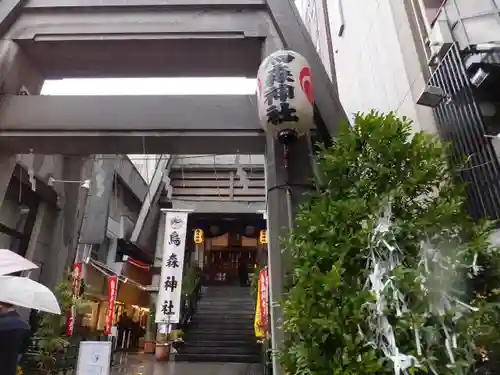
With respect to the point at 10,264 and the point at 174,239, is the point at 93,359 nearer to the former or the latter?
the point at 10,264

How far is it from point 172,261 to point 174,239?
710 mm

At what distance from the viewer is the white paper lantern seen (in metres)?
3.91

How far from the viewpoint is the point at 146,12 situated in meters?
5.86

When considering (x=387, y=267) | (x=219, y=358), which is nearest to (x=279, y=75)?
(x=387, y=267)

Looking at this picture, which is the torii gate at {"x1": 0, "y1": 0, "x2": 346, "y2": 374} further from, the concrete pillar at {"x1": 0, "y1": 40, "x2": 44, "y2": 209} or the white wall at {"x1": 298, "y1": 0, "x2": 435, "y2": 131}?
the white wall at {"x1": 298, "y1": 0, "x2": 435, "y2": 131}

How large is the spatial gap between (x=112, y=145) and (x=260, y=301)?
5907 millimetres

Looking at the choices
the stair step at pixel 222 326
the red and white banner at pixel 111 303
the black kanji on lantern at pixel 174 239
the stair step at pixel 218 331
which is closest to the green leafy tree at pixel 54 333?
the red and white banner at pixel 111 303

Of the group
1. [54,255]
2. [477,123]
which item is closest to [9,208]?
[54,255]

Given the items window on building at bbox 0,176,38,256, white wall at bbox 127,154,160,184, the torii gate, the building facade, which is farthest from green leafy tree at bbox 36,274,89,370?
white wall at bbox 127,154,160,184

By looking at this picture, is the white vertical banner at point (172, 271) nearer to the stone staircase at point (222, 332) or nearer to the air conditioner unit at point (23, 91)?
the stone staircase at point (222, 332)

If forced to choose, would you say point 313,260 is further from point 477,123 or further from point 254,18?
point 254,18

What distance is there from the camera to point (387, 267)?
9.30 ft

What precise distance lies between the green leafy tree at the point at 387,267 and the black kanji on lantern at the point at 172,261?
8379mm

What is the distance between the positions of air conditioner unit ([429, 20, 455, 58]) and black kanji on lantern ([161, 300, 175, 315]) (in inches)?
366
